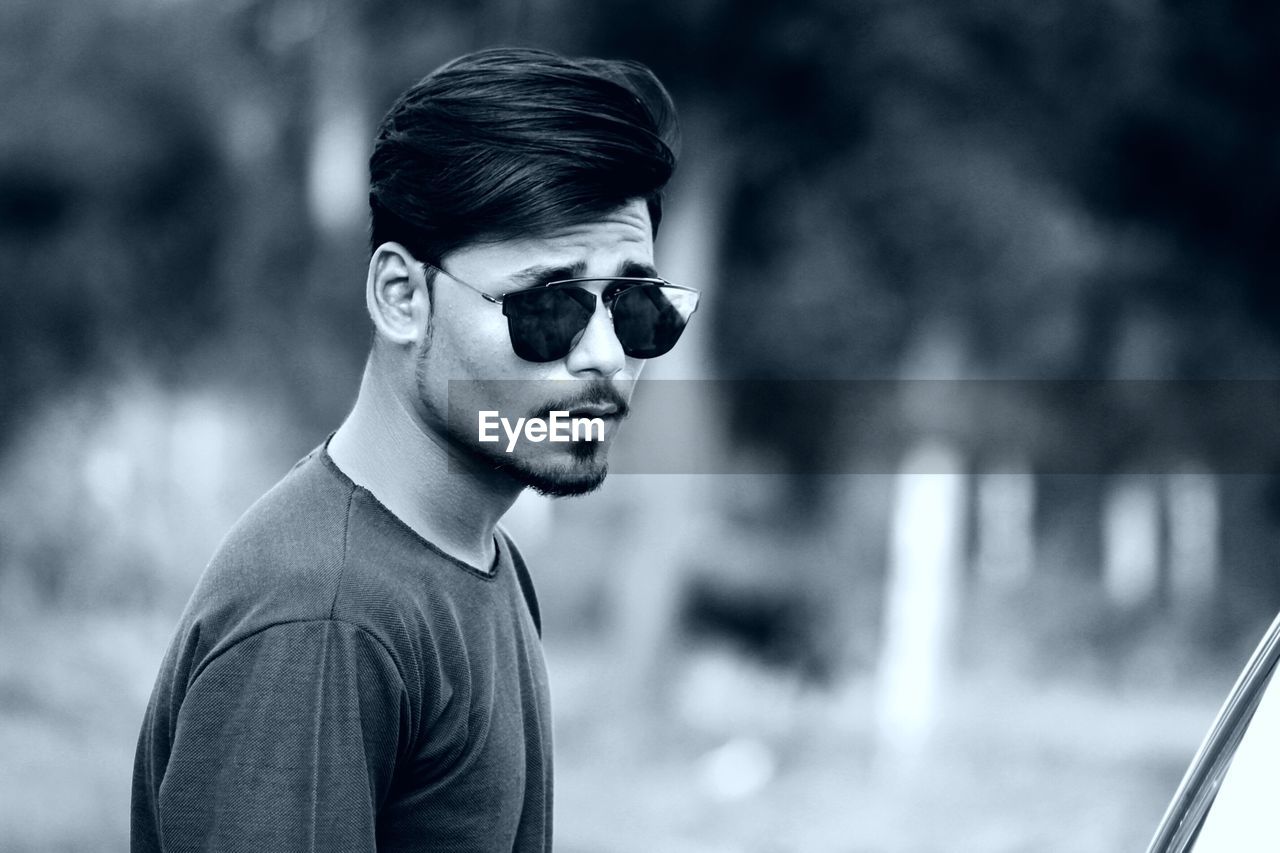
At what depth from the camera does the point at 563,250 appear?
168 centimetres

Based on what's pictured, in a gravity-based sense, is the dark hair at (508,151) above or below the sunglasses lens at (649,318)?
above

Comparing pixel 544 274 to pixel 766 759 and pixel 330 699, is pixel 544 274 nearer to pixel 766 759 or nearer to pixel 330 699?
pixel 330 699

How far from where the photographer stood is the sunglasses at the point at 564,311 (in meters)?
1.66

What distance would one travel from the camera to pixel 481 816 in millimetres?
1528

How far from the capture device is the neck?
1.62 metres

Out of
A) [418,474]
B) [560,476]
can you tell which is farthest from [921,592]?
[418,474]

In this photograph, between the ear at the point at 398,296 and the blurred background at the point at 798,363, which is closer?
the ear at the point at 398,296

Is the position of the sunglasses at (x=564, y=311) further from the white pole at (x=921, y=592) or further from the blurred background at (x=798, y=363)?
the white pole at (x=921, y=592)

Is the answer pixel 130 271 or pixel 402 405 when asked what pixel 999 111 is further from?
pixel 402 405

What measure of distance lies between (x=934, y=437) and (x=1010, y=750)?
157 cm

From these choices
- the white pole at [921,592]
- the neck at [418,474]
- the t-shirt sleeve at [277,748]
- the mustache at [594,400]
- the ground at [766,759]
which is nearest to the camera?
the t-shirt sleeve at [277,748]

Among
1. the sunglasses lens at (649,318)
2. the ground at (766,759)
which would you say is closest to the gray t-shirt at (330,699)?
the sunglasses lens at (649,318)

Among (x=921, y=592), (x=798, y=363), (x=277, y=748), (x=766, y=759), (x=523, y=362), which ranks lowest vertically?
(x=766, y=759)

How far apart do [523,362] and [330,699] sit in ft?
1.69
